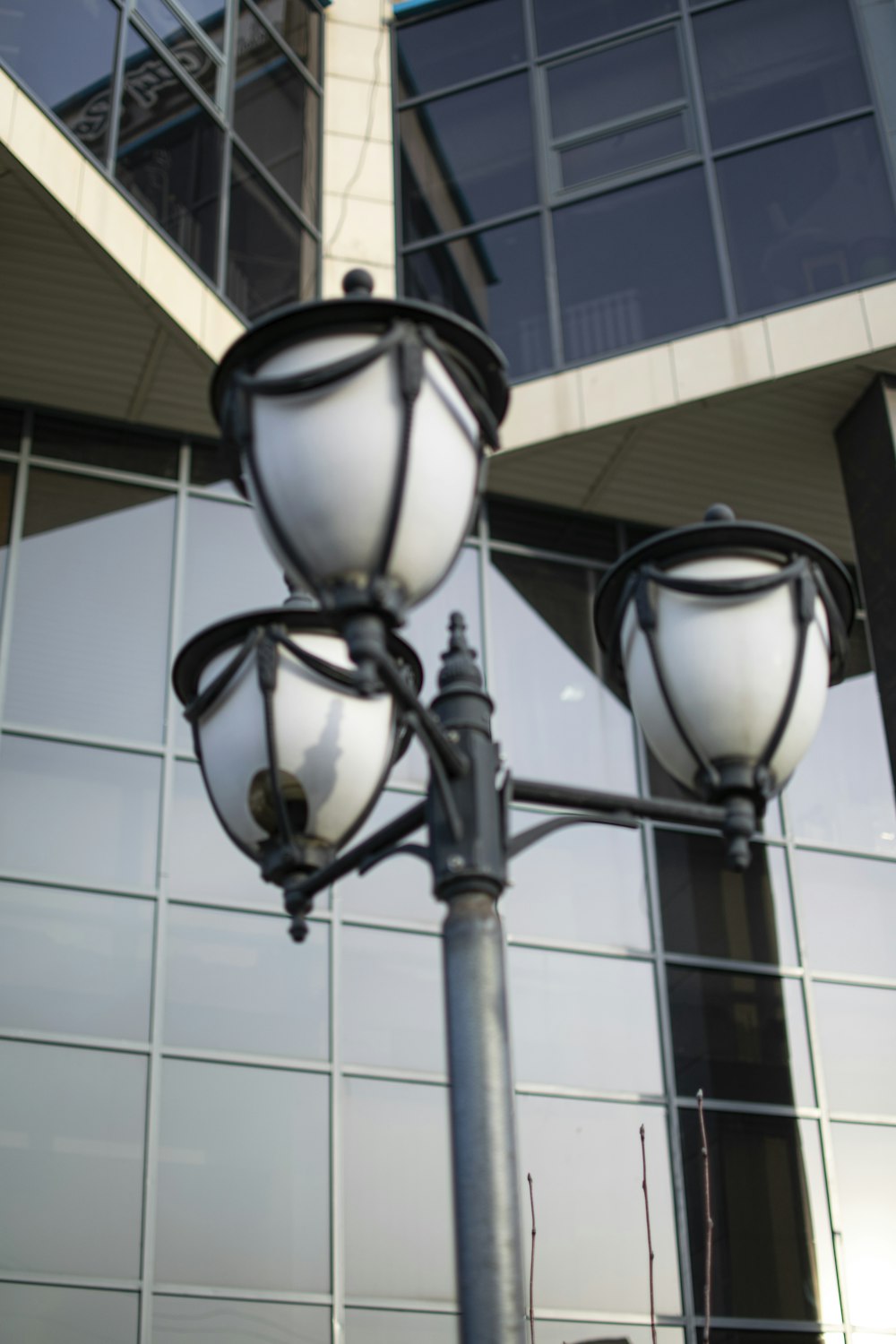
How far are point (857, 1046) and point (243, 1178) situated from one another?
18.4 ft

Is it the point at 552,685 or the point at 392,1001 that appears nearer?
the point at 392,1001

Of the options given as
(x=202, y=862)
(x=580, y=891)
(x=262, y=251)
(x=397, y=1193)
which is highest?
(x=262, y=251)

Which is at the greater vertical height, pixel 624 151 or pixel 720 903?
pixel 624 151

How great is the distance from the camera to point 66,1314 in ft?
36.7

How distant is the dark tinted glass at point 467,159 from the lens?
1603 cm

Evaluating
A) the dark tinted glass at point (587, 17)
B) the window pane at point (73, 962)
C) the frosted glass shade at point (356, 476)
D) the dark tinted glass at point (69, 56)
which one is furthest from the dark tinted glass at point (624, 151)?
the frosted glass shade at point (356, 476)

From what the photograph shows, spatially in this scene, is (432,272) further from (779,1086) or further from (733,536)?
(733,536)

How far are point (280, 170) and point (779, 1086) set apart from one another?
9723 mm

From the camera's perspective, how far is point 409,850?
4.09m

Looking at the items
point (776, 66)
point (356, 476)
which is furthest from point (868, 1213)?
point (356, 476)

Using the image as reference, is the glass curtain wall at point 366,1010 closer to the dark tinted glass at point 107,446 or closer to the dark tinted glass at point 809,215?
the dark tinted glass at point 107,446

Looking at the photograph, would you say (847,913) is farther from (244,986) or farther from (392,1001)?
(244,986)

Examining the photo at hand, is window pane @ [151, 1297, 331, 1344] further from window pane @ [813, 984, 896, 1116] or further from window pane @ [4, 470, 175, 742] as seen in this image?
window pane @ [813, 984, 896, 1116]

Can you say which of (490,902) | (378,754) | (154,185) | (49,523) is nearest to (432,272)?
(154,185)
